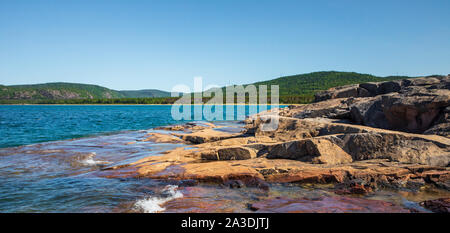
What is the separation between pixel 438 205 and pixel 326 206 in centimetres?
221

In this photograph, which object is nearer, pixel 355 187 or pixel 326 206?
pixel 326 206

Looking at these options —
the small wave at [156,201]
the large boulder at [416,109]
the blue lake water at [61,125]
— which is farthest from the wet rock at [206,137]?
the blue lake water at [61,125]

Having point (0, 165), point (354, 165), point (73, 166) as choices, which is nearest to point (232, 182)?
point (354, 165)

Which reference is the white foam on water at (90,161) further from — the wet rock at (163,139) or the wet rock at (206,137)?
the wet rock at (206,137)

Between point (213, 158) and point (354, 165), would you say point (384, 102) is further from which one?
point (213, 158)

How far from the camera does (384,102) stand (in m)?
11.7

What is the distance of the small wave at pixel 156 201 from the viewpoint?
20.7ft

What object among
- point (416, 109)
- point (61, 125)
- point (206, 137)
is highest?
point (416, 109)

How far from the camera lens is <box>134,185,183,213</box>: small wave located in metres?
6.31

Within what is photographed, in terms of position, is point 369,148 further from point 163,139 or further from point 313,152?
point 163,139

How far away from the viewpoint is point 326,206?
227 inches

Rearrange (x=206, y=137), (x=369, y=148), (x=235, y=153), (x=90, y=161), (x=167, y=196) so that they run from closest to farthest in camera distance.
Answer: (x=167, y=196) < (x=369, y=148) < (x=235, y=153) < (x=90, y=161) < (x=206, y=137)

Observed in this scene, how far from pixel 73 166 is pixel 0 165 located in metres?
3.48

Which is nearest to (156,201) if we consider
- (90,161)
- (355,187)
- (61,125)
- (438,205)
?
(355,187)
